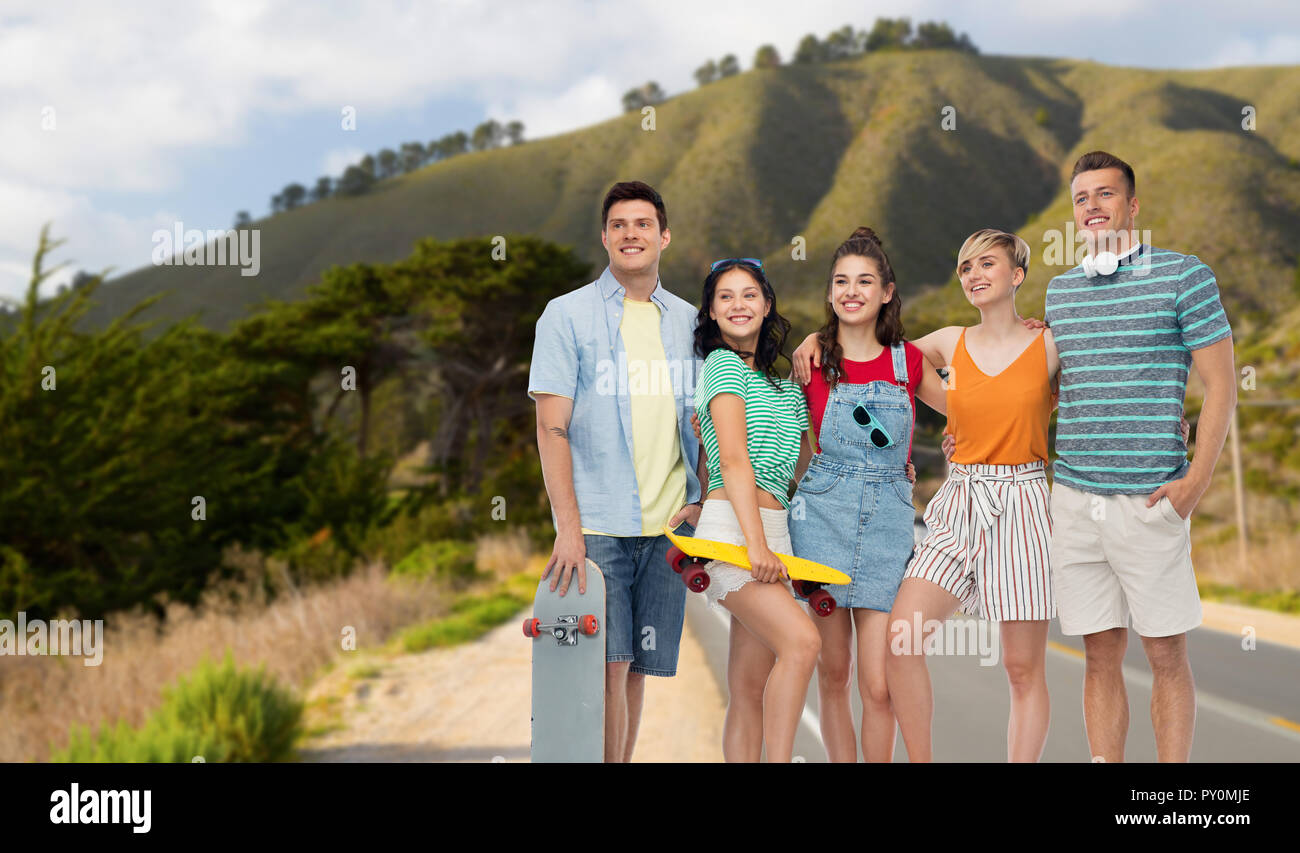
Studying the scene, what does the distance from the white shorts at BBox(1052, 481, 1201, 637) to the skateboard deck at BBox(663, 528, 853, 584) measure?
71cm

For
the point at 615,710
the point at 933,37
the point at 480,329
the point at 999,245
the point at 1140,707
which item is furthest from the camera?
the point at 933,37

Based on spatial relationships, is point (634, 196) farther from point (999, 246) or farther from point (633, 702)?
point (633, 702)

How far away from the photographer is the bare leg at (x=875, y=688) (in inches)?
120

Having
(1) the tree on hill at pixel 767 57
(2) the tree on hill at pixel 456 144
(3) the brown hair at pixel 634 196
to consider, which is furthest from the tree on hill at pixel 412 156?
(3) the brown hair at pixel 634 196

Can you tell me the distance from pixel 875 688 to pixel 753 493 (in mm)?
732

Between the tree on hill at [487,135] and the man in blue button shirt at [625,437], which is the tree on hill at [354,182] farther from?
the man in blue button shirt at [625,437]

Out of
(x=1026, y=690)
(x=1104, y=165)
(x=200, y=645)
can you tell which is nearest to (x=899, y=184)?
(x=200, y=645)

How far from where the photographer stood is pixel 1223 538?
87.3 feet

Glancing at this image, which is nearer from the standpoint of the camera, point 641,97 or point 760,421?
point 760,421

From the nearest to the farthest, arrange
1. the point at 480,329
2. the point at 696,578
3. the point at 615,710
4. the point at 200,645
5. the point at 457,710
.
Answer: the point at 696,578 < the point at 615,710 < the point at 457,710 < the point at 200,645 < the point at 480,329

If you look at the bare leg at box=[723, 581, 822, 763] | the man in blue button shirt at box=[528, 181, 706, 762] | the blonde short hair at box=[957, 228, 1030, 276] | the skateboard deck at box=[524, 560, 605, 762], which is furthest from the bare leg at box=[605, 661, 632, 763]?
the blonde short hair at box=[957, 228, 1030, 276]

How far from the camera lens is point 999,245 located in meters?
3.15

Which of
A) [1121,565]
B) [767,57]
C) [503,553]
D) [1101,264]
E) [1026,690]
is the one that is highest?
[767,57]

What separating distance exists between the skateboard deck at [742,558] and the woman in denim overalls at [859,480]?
0.38ft
